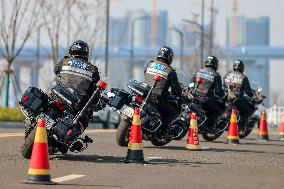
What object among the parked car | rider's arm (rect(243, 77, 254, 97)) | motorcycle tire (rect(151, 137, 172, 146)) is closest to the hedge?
the parked car

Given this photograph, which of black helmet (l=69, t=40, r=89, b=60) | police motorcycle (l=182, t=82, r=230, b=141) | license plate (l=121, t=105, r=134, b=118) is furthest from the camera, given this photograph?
police motorcycle (l=182, t=82, r=230, b=141)

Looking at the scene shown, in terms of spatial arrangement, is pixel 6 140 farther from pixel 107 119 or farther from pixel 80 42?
pixel 107 119

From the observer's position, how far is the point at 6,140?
20.2 meters

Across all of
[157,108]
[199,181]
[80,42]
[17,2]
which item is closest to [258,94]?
[157,108]

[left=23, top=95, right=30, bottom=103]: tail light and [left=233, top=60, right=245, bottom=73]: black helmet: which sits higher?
[left=233, top=60, right=245, bottom=73]: black helmet

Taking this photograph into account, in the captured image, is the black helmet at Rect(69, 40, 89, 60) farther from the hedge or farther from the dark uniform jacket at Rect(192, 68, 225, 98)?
the hedge

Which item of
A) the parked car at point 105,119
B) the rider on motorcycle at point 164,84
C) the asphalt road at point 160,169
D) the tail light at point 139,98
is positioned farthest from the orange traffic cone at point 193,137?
the parked car at point 105,119

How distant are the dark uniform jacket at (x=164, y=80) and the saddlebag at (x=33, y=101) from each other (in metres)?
5.04

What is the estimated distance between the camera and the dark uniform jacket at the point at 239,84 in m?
25.2

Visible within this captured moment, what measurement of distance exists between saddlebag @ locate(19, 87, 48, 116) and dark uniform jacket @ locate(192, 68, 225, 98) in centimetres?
909

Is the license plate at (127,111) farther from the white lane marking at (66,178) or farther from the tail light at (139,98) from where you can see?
the white lane marking at (66,178)

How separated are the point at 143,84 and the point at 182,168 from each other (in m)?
5.40

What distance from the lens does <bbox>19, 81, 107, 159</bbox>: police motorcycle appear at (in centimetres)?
1420

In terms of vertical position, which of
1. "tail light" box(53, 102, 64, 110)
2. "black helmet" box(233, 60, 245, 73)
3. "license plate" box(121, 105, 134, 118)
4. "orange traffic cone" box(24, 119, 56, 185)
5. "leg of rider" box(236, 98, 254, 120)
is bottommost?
"orange traffic cone" box(24, 119, 56, 185)
